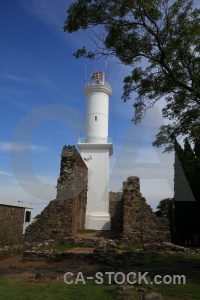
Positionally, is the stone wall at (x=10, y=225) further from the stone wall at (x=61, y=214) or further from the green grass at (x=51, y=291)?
the green grass at (x=51, y=291)

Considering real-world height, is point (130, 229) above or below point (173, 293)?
above

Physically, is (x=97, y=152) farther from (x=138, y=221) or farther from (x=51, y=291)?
(x=51, y=291)

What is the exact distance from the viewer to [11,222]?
14406 mm

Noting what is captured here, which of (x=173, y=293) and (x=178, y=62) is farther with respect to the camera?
(x=178, y=62)

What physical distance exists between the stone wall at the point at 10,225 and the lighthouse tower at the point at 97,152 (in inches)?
228

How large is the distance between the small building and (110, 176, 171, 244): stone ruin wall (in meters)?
5.35

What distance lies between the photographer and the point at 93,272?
7.47 metres

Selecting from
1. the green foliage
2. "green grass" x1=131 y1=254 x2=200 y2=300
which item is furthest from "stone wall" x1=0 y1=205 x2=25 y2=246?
the green foliage

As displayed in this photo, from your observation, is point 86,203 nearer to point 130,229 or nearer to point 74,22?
point 130,229

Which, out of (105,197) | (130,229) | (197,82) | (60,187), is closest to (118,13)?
(197,82)

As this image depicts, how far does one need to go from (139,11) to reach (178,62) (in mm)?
2061

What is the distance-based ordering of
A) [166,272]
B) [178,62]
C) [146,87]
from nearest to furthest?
[166,272]
[178,62]
[146,87]

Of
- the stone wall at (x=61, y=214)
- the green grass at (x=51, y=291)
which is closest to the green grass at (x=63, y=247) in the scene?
the stone wall at (x=61, y=214)

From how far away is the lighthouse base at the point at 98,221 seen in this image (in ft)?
65.2
